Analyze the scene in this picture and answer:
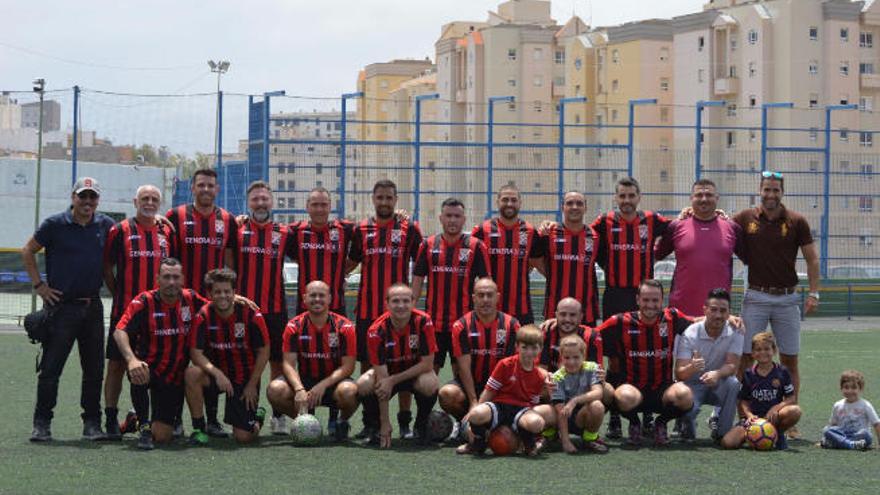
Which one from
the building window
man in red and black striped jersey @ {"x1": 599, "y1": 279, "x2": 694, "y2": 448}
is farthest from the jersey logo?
the building window

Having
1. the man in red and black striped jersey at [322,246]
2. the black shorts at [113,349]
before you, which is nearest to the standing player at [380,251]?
the man in red and black striped jersey at [322,246]

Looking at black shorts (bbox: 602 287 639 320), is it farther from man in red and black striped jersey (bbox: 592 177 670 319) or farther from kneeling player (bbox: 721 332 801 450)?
kneeling player (bbox: 721 332 801 450)

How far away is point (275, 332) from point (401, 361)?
101cm

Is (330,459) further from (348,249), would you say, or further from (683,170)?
(683,170)

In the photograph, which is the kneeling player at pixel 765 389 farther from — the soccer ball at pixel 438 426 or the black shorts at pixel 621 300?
the soccer ball at pixel 438 426

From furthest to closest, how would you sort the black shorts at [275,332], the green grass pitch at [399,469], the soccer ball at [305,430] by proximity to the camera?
1. the black shorts at [275,332]
2. the soccer ball at [305,430]
3. the green grass pitch at [399,469]

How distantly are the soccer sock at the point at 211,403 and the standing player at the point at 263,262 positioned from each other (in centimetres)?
40

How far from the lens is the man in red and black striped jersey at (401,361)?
8.45m

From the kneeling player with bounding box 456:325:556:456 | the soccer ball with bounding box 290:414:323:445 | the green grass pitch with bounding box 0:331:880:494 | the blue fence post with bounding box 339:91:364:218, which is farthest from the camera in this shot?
the blue fence post with bounding box 339:91:364:218

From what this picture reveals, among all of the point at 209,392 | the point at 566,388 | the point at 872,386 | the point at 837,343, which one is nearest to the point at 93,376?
the point at 209,392

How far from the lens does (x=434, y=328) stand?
29.1ft

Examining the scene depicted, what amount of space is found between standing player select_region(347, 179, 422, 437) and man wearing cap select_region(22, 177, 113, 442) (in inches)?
68.1

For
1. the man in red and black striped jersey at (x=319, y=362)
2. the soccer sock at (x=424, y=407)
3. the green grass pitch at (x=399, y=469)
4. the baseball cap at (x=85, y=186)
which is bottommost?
the green grass pitch at (x=399, y=469)

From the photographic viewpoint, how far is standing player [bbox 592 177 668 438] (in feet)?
29.9
